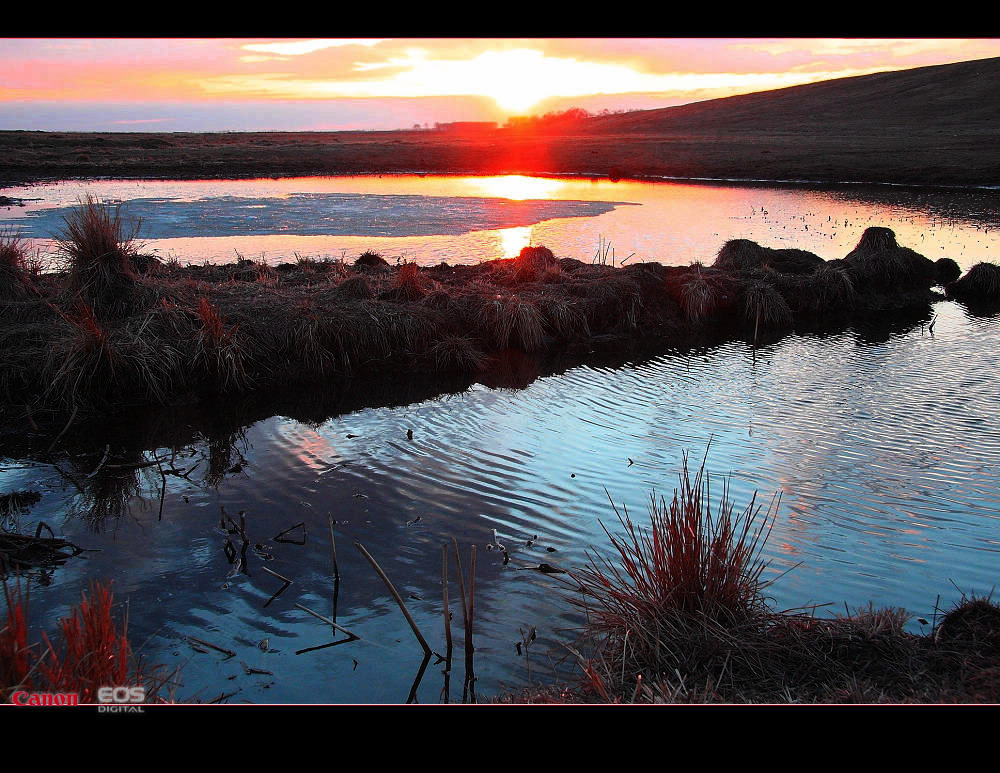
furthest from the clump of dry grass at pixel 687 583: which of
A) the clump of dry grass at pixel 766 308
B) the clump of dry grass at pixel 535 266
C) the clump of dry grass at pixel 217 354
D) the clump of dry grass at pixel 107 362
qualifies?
the clump of dry grass at pixel 766 308

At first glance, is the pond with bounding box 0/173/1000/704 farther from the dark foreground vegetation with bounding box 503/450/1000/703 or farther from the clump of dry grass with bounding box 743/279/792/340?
the clump of dry grass with bounding box 743/279/792/340

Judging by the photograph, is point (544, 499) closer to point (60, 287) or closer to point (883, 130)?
point (60, 287)

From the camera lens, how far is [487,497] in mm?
6531

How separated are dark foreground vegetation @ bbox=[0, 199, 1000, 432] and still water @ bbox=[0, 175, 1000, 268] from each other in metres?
2.62

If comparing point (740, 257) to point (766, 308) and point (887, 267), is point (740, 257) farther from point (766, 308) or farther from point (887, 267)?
point (887, 267)

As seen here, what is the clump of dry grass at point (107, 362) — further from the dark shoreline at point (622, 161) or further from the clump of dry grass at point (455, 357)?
the dark shoreline at point (622, 161)

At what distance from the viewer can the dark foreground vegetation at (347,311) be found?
29.4 feet

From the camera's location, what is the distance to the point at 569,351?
1170cm

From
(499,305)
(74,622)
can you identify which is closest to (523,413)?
(499,305)

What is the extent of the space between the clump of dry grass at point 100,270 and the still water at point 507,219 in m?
3.03

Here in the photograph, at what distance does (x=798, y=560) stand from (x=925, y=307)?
37.2 ft

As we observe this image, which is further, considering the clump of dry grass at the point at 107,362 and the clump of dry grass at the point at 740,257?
the clump of dry grass at the point at 740,257

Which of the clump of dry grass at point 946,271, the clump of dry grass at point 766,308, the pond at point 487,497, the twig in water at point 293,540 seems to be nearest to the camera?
the pond at point 487,497
